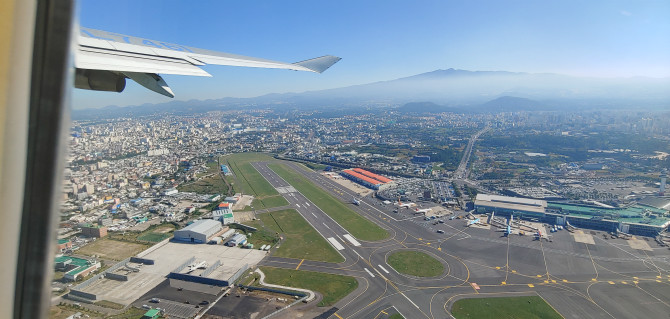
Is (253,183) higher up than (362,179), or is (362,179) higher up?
(362,179)

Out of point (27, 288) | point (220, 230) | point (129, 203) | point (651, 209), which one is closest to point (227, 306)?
point (220, 230)

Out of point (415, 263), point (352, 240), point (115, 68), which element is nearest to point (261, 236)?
point (352, 240)

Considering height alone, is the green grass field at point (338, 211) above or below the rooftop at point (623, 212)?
below

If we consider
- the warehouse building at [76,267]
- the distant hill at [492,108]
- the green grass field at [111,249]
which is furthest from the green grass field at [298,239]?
the distant hill at [492,108]

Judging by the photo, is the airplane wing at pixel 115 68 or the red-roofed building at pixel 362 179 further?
the red-roofed building at pixel 362 179

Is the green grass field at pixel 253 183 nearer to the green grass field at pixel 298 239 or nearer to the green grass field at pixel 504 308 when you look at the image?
the green grass field at pixel 298 239

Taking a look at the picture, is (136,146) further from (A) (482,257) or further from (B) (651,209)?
(B) (651,209)

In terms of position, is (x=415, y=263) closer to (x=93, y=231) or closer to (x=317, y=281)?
(x=317, y=281)
